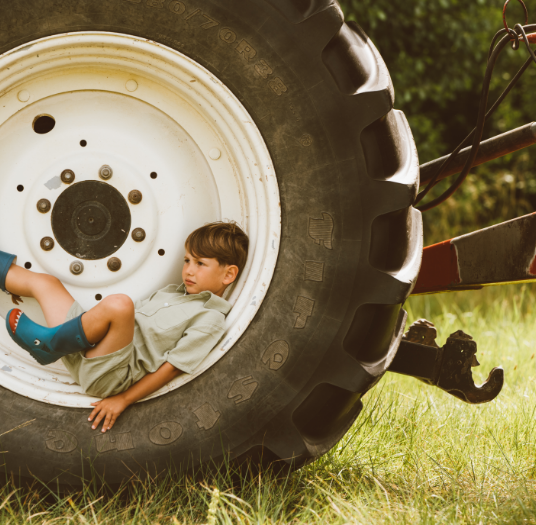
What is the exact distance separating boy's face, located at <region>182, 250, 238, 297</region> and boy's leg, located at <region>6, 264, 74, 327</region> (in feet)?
1.14

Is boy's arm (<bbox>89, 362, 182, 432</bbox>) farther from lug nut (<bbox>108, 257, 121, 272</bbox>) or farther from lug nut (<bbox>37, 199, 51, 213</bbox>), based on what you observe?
lug nut (<bbox>37, 199, 51, 213</bbox>)

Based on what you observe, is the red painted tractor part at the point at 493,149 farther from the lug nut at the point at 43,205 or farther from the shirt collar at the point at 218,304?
the lug nut at the point at 43,205

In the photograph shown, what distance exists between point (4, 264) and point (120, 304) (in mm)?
370

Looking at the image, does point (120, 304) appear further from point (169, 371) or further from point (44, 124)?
point (44, 124)

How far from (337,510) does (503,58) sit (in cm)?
572

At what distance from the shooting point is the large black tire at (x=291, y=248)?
1.49 metres

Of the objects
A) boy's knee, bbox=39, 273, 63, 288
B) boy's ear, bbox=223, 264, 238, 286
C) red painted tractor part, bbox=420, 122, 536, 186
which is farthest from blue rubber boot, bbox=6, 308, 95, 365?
red painted tractor part, bbox=420, 122, 536, 186

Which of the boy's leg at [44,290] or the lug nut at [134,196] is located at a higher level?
the lug nut at [134,196]

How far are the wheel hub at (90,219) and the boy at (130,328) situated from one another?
128 millimetres

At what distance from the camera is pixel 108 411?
1556 mm

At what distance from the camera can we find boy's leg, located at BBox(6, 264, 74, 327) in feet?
5.38

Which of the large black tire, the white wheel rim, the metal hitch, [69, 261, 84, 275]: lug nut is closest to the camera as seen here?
the large black tire

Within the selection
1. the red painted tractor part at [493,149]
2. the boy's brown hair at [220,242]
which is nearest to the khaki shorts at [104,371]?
the boy's brown hair at [220,242]

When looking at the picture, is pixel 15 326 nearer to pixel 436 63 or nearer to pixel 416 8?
pixel 416 8
